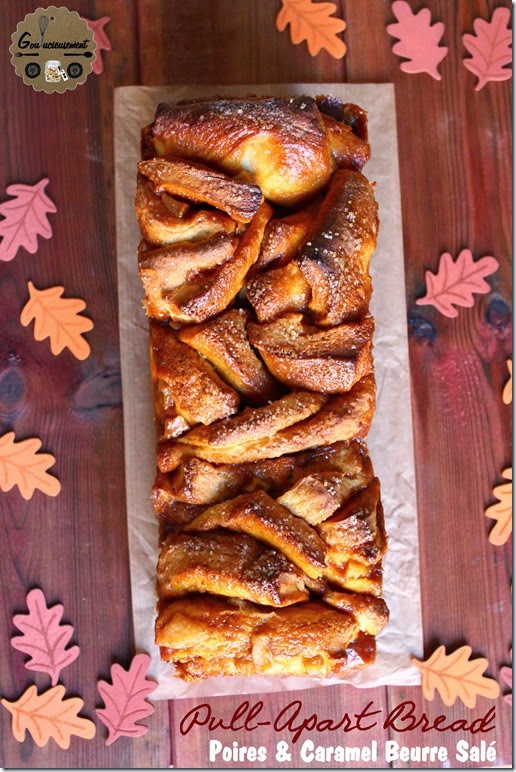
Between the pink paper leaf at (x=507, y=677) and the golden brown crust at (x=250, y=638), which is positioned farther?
the pink paper leaf at (x=507, y=677)

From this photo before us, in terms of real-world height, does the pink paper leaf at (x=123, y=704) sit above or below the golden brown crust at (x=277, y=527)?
below

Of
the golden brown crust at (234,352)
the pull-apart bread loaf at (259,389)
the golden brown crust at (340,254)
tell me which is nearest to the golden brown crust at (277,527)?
the pull-apart bread loaf at (259,389)

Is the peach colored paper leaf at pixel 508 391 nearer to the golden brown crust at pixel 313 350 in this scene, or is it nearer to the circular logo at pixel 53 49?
the golden brown crust at pixel 313 350

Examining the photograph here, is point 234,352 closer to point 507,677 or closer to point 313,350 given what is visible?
point 313,350

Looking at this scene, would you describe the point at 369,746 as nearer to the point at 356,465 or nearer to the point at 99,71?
the point at 356,465

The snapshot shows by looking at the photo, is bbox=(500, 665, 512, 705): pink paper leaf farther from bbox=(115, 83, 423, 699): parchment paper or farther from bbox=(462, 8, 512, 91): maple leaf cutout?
bbox=(462, 8, 512, 91): maple leaf cutout

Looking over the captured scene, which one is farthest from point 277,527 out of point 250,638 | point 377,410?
point 377,410
